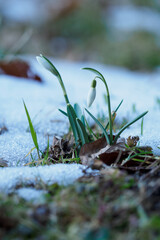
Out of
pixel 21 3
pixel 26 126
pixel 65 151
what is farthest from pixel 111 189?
pixel 21 3

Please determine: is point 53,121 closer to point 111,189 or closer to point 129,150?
point 129,150

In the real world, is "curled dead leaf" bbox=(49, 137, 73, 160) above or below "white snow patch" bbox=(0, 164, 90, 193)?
above

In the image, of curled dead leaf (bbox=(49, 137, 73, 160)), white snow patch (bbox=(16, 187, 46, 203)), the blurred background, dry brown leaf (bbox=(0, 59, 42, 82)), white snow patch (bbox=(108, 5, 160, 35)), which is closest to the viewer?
white snow patch (bbox=(16, 187, 46, 203))

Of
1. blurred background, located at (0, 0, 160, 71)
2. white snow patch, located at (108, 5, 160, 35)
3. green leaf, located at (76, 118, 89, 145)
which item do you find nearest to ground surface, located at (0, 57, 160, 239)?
green leaf, located at (76, 118, 89, 145)

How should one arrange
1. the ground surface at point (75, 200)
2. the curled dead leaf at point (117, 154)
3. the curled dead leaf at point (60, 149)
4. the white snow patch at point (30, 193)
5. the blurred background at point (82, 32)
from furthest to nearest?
1. the blurred background at point (82, 32)
2. the curled dead leaf at point (60, 149)
3. the curled dead leaf at point (117, 154)
4. the white snow patch at point (30, 193)
5. the ground surface at point (75, 200)

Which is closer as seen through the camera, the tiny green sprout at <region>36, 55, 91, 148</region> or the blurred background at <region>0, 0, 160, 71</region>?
the tiny green sprout at <region>36, 55, 91, 148</region>

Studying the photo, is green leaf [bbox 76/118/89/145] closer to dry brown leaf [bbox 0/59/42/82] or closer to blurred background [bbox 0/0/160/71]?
Result: dry brown leaf [bbox 0/59/42/82]

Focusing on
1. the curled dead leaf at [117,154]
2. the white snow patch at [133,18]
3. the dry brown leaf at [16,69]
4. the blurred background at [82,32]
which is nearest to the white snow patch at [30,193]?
the curled dead leaf at [117,154]

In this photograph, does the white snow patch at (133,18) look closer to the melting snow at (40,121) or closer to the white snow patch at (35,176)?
the melting snow at (40,121)

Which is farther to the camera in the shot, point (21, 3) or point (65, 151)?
point (21, 3)
